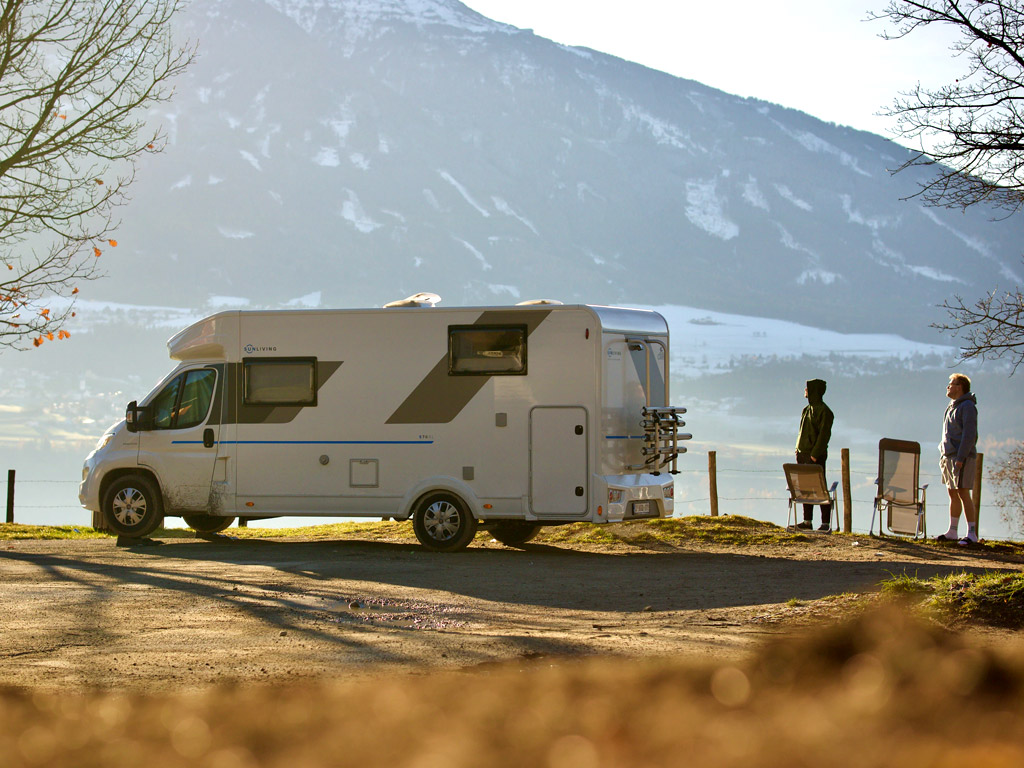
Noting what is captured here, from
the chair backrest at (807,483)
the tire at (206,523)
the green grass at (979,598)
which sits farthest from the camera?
the tire at (206,523)

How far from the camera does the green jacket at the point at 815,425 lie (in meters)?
15.3

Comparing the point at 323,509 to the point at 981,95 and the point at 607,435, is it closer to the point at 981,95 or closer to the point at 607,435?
the point at 607,435

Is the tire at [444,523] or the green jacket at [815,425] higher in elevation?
the green jacket at [815,425]

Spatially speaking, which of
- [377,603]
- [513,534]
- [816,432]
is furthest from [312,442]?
[816,432]

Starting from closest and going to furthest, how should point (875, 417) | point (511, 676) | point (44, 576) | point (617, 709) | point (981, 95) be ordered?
point (617, 709) < point (511, 676) < point (981, 95) < point (44, 576) < point (875, 417)

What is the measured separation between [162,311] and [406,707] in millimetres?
201889

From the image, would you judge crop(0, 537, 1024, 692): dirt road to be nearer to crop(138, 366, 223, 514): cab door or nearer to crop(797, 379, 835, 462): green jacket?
crop(138, 366, 223, 514): cab door

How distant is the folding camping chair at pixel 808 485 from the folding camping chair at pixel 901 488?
25.9 inches

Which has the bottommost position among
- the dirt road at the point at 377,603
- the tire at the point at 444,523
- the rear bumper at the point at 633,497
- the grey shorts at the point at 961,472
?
the dirt road at the point at 377,603

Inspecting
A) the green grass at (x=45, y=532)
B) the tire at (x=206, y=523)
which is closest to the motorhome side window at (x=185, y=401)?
the tire at (x=206, y=523)

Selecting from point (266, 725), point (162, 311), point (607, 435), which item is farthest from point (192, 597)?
point (162, 311)

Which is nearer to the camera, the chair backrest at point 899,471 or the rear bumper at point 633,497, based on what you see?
the rear bumper at point 633,497

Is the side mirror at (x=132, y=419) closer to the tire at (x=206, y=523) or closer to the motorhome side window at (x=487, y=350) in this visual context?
the tire at (x=206, y=523)

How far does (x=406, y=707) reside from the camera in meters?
0.96
